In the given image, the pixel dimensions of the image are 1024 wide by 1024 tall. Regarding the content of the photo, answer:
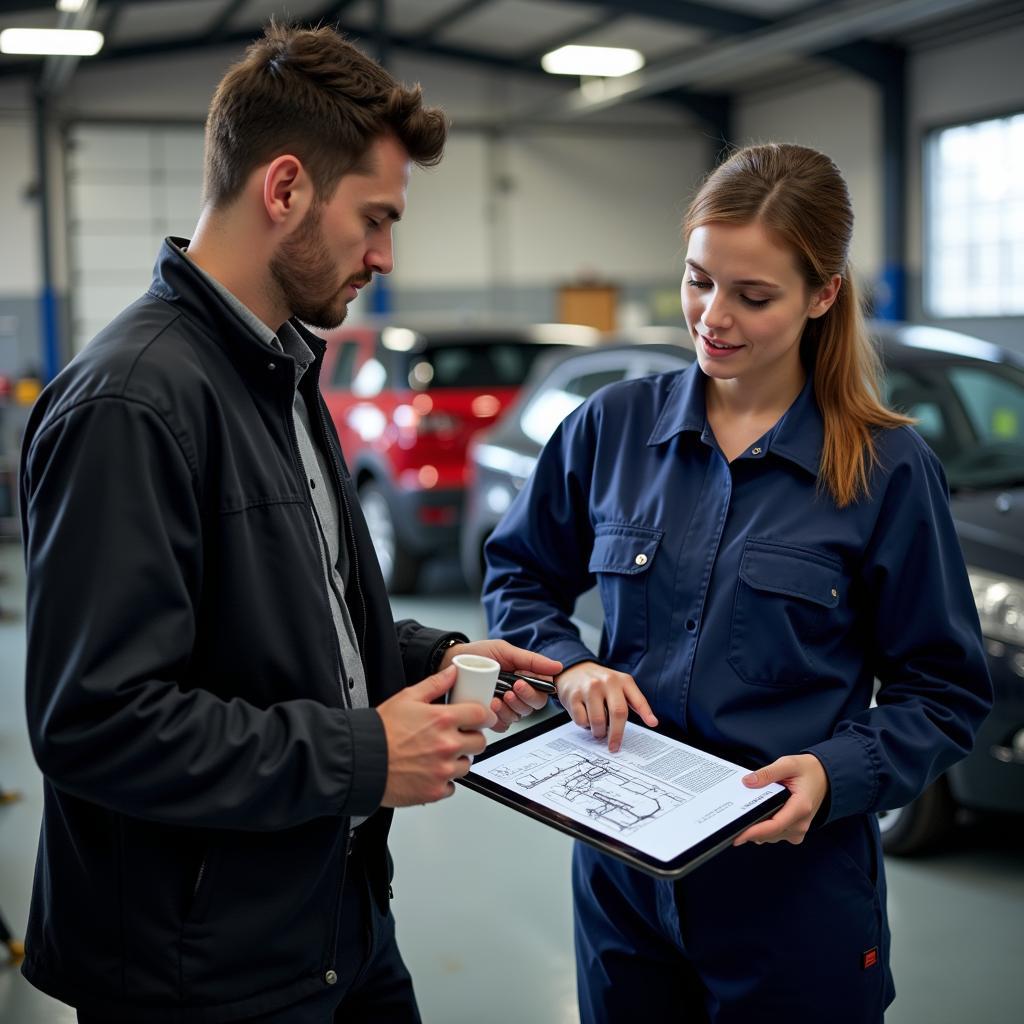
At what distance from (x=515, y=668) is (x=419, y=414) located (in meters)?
4.66

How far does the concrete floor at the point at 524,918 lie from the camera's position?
2744 mm

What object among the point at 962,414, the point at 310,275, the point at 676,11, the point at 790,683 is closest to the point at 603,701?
the point at 790,683

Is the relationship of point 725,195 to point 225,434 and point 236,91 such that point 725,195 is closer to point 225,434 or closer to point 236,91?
point 236,91

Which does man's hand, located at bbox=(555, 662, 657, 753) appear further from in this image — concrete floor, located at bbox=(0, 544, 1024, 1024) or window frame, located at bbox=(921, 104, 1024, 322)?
window frame, located at bbox=(921, 104, 1024, 322)

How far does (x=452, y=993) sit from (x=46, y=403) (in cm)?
206

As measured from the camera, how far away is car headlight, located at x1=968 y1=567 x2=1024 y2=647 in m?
2.98

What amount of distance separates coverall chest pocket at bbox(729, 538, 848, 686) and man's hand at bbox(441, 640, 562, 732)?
0.28 m

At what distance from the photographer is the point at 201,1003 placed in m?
1.25

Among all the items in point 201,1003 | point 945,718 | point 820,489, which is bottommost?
point 201,1003

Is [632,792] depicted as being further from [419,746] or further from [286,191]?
[286,191]

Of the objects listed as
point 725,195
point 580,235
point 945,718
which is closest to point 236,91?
point 725,195

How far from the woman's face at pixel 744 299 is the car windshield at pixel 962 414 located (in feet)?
Result: 6.98

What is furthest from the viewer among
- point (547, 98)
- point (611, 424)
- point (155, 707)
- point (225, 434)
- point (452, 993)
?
point (547, 98)

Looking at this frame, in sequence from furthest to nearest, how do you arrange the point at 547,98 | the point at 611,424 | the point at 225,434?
the point at 547,98
the point at 611,424
the point at 225,434
